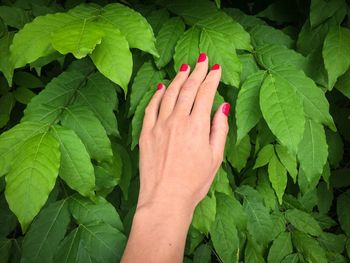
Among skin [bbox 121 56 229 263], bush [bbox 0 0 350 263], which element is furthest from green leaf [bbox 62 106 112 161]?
skin [bbox 121 56 229 263]

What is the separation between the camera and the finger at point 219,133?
0.96m

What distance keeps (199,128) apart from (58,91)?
0.46m

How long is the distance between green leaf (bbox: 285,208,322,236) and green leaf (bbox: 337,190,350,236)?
0.20 meters

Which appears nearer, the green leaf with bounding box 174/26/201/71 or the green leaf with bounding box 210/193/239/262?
the green leaf with bounding box 174/26/201/71

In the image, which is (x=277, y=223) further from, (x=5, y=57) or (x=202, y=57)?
(x=5, y=57)

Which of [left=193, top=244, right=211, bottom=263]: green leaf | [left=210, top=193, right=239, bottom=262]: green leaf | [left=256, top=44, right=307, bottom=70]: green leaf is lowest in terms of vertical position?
[left=193, top=244, right=211, bottom=263]: green leaf

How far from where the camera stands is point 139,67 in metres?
1.19

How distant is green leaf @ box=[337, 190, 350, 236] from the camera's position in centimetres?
178

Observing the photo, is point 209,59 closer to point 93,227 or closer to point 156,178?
point 156,178

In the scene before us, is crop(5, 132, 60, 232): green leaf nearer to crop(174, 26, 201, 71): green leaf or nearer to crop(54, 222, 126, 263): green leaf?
crop(54, 222, 126, 263): green leaf

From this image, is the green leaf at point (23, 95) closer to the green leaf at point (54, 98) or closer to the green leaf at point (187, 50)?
the green leaf at point (54, 98)

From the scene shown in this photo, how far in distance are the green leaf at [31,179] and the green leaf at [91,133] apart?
0.44 feet

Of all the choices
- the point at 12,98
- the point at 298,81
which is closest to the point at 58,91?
the point at 12,98

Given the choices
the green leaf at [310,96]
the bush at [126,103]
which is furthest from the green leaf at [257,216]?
the green leaf at [310,96]
